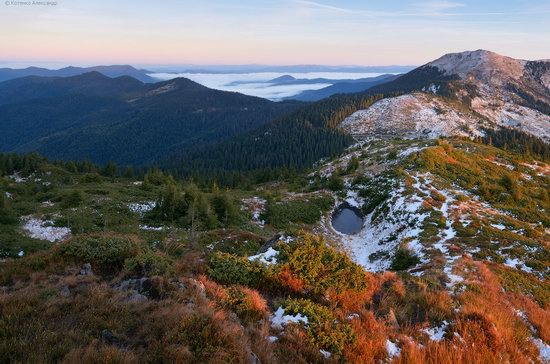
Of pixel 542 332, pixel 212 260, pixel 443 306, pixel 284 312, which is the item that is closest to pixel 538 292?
pixel 542 332

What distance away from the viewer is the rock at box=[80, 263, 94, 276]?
11.4m

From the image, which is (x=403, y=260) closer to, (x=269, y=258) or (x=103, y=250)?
(x=269, y=258)

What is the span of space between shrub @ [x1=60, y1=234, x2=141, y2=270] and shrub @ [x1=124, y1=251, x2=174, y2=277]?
1081mm

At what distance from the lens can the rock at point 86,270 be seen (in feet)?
37.3

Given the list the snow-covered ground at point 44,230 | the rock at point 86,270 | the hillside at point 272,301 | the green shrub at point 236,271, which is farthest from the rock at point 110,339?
the snow-covered ground at point 44,230

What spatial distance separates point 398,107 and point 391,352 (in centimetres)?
16580

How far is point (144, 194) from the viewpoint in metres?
46.4

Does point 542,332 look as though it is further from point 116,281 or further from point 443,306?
point 116,281

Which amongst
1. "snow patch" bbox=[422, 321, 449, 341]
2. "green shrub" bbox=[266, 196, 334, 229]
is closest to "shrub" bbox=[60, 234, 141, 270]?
"snow patch" bbox=[422, 321, 449, 341]

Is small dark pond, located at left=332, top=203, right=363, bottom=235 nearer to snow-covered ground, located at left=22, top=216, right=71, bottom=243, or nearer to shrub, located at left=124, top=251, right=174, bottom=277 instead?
snow-covered ground, located at left=22, top=216, right=71, bottom=243

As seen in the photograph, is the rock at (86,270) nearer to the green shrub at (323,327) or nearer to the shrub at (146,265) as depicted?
the shrub at (146,265)

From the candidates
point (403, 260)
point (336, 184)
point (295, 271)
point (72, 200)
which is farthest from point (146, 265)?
point (336, 184)

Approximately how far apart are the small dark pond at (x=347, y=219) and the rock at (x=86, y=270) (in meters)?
31.1

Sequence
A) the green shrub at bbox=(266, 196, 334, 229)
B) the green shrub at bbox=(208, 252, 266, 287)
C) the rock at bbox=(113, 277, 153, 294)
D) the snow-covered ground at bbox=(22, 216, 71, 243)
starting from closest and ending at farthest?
the rock at bbox=(113, 277, 153, 294) → the green shrub at bbox=(208, 252, 266, 287) → the snow-covered ground at bbox=(22, 216, 71, 243) → the green shrub at bbox=(266, 196, 334, 229)
